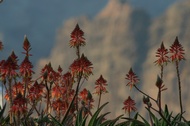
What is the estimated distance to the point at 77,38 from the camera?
7574mm

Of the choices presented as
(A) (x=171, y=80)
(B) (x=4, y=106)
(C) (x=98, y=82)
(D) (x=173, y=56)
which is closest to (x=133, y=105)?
(C) (x=98, y=82)

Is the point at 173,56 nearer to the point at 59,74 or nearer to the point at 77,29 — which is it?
the point at 77,29

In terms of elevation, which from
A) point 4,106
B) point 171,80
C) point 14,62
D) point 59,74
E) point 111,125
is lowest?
point 111,125

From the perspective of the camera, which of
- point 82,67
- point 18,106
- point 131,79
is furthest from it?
point 131,79

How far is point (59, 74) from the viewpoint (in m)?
9.25

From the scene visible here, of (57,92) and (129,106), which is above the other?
(57,92)

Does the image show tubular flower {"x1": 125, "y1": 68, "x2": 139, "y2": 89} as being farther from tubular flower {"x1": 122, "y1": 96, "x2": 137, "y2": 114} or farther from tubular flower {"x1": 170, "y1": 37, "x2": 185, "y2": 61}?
tubular flower {"x1": 122, "y1": 96, "x2": 137, "y2": 114}

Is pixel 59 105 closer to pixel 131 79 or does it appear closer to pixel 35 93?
pixel 35 93

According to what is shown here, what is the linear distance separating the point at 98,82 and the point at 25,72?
2.10 metres

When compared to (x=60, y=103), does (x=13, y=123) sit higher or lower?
lower

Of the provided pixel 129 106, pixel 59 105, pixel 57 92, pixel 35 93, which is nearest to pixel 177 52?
pixel 129 106

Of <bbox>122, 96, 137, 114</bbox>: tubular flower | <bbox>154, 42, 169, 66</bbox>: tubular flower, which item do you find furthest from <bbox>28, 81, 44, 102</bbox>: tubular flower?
<bbox>154, 42, 169, 66</bbox>: tubular flower

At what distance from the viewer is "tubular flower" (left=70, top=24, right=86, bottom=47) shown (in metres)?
7.53

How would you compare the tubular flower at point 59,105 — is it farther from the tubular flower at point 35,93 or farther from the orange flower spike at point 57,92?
the tubular flower at point 35,93
